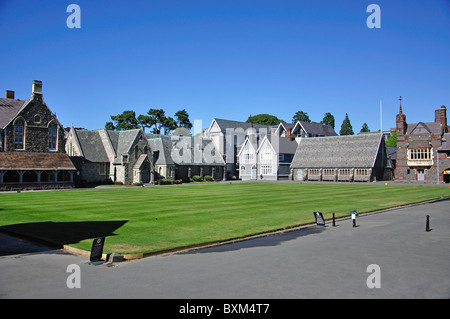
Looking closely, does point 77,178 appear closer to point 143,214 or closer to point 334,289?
point 143,214

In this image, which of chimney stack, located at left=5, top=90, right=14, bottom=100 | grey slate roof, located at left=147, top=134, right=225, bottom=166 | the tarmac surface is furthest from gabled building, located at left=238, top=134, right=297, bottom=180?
the tarmac surface

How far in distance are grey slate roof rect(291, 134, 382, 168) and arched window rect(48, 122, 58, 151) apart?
46.3 m

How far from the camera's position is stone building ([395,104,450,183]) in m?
66.4

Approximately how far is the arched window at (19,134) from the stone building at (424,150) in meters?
64.6

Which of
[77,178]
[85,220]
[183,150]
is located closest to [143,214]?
[85,220]

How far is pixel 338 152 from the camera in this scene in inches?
3002

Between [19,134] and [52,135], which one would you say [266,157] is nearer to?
[52,135]

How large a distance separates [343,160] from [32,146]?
55012 millimetres

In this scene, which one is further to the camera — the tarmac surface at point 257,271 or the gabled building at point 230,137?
the gabled building at point 230,137

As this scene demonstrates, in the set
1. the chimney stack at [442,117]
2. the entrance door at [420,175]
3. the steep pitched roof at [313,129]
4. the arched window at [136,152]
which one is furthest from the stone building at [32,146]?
the chimney stack at [442,117]

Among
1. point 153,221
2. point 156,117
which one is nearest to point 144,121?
point 156,117

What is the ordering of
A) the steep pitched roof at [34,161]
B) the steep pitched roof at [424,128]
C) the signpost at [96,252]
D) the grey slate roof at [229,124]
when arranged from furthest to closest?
the grey slate roof at [229,124]
the steep pitched roof at [424,128]
the steep pitched roof at [34,161]
the signpost at [96,252]

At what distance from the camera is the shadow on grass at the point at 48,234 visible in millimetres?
14812

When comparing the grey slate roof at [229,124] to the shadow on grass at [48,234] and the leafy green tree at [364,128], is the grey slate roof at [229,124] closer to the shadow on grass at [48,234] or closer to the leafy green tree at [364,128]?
the shadow on grass at [48,234]
